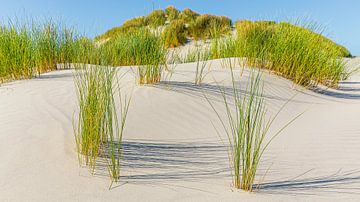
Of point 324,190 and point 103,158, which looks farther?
point 103,158

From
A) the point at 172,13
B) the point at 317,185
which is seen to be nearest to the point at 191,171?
the point at 317,185

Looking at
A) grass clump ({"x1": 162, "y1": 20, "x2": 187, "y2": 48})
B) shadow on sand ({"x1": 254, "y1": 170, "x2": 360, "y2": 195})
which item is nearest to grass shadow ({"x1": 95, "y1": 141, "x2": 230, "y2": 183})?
shadow on sand ({"x1": 254, "y1": 170, "x2": 360, "y2": 195})

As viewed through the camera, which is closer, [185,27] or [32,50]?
[32,50]

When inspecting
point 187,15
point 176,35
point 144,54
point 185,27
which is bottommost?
point 144,54

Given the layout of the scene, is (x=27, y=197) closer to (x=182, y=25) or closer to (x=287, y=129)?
(x=287, y=129)

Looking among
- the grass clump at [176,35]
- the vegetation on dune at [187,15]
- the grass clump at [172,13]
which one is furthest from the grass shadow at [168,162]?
the grass clump at [172,13]

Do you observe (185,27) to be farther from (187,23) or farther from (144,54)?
(144,54)

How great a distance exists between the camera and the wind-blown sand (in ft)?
6.52

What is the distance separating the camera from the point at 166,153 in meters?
2.56

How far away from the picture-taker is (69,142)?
8.47 ft

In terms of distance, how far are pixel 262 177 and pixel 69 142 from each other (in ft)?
4.56

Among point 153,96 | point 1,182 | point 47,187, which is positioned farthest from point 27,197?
A: point 153,96

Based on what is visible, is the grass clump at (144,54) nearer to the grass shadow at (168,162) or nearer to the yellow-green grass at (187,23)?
the grass shadow at (168,162)

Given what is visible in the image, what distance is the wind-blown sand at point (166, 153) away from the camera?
1986mm
